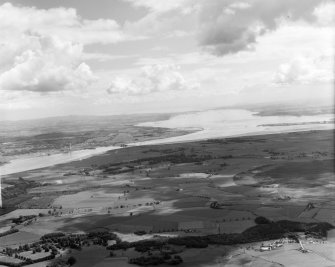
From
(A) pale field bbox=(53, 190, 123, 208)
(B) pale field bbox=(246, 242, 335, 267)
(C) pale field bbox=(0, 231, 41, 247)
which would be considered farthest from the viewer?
(A) pale field bbox=(53, 190, 123, 208)

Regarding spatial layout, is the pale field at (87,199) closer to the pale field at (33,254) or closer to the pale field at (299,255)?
the pale field at (33,254)

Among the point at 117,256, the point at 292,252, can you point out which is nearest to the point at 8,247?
the point at 117,256

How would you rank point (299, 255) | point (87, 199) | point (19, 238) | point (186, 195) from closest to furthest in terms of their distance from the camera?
point (299, 255) → point (19, 238) → point (186, 195) → point (87, 199)

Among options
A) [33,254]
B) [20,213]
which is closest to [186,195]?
[20,213]

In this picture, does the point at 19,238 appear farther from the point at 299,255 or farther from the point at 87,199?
the point at 299,255

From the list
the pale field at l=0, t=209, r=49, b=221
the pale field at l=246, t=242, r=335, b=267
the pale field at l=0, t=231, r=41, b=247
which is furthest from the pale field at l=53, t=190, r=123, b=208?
the pale field at l=246, t=242, r=335, b=267

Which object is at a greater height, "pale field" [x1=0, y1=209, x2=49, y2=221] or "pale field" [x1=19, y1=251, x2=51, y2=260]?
"pale field" [x1=19, y1=251, x2=51, y2=260]

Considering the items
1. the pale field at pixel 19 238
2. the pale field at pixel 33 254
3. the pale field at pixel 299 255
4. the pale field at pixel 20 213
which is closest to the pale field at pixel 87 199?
the pale field at pixel 20 213

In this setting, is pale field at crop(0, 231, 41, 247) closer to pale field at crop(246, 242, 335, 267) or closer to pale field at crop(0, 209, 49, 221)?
pale field at crop(0, 209, 49, 221)

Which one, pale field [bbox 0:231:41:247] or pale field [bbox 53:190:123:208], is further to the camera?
pale field [bbox 53:190:123:208]

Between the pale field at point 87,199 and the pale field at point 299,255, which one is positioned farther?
the pale field at point 87,199

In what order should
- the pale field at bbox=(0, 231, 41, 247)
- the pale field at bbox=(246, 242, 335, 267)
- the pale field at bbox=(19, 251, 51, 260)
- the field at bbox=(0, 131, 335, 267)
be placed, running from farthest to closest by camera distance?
the field at bbox=(0, 131, 335, 267), the pale field at bbox=(0, 231, 41, 247), the pale field at bbox=(19, 251, 51, 260), the pale field at bbox=(246, 242, 335, 267)
